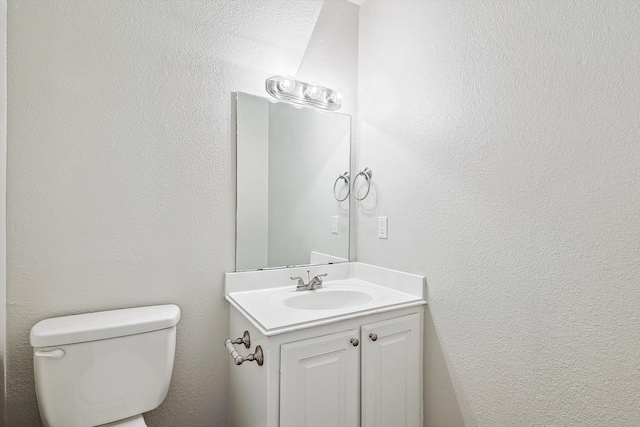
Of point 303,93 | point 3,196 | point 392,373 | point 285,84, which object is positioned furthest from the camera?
point 303,93

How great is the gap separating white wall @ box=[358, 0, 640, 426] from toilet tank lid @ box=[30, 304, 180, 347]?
3.80 feet

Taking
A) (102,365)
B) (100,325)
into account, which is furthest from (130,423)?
(100,325)

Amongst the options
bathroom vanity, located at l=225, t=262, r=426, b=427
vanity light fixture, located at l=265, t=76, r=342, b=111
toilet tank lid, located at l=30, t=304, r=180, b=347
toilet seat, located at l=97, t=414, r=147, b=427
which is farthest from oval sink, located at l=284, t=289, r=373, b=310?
vanity light fixture, located at l=265, t=76, r=342, b=111

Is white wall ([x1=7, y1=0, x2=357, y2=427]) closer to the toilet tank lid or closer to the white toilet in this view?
the toilet tank lid

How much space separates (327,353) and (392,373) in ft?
1.23

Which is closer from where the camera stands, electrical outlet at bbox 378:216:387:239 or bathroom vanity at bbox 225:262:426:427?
bathroom vanity at bbox 225:262:426:427

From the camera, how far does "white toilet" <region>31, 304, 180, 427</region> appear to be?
1146 millimetres

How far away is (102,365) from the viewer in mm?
1208

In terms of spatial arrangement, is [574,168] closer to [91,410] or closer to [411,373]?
[411,373]

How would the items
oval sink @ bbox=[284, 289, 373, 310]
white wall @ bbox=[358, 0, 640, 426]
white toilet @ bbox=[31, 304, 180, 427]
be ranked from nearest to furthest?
white wall @ bbox=[358, 0, 640, 426] → white toilet @ bbox=[31, 304, 180, 427] → oval sink @ bbox=[284, 289, 373, 310]

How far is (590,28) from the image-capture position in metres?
1.00

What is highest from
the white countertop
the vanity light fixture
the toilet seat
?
the vanity light fixture

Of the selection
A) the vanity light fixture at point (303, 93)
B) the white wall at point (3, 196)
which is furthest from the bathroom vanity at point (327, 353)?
the vanity light fixture at point (303, 93)

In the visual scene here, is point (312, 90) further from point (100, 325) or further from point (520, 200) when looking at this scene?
point (100, 325)
